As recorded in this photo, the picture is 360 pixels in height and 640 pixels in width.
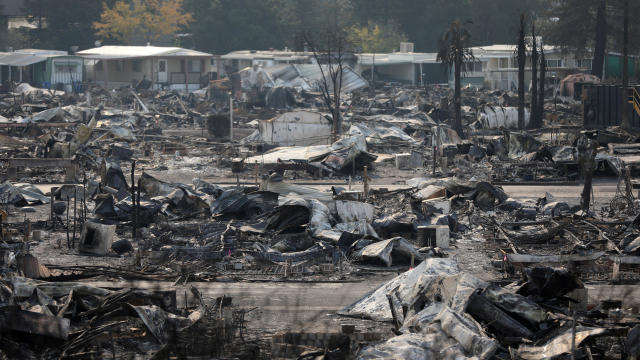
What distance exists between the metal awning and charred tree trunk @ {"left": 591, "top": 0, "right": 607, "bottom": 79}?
36262 millimetres

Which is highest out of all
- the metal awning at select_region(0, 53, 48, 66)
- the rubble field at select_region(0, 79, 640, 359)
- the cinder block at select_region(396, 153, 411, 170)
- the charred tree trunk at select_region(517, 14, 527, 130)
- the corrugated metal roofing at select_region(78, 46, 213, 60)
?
the corrugated metal roofing at select_region(78, 46, 213, 60)

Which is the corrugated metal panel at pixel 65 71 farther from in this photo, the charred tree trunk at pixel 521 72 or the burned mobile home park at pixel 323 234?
the charred tree trunk at pixel 521 72

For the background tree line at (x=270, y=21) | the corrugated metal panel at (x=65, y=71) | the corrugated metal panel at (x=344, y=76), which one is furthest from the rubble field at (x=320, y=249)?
the background tree line at (x=270, y=21)

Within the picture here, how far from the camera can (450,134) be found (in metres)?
30.2

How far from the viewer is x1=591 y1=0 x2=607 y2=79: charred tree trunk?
54625 millimetres

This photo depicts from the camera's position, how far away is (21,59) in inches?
2277

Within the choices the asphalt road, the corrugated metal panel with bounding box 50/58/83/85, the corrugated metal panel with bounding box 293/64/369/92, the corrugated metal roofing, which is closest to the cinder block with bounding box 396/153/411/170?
the asphalt road

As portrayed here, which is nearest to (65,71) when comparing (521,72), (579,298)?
(521,72)

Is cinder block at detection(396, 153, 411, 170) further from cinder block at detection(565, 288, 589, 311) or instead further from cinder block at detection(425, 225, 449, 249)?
cinder block at detection(565, 288, 589, 311)

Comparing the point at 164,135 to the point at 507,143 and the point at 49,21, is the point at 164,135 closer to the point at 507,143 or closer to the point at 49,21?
the point at 507,143

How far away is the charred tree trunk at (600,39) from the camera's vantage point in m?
54.6

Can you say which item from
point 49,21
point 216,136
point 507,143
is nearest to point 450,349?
point 507,143

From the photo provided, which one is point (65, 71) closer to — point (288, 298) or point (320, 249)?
point (320, 249)

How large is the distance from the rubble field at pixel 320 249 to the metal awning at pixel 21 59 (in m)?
27.1
